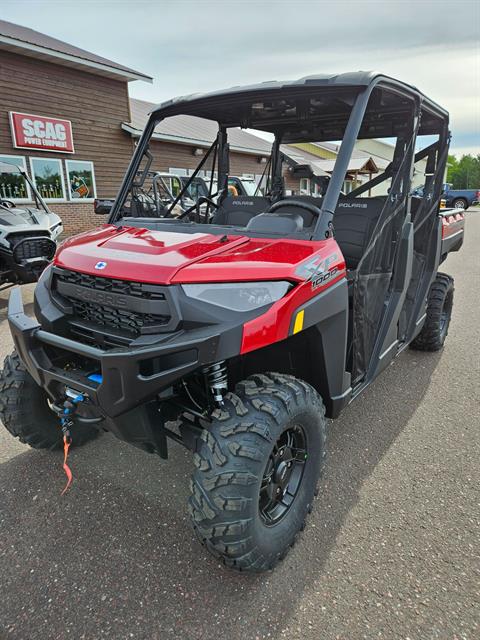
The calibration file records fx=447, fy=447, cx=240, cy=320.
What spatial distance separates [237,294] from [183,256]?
34cm

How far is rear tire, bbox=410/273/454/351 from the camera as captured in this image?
4.25m

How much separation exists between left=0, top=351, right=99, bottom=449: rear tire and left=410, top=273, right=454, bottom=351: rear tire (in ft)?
11.2

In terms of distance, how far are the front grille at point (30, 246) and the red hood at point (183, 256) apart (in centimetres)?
429

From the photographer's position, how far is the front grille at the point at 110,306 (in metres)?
1.88

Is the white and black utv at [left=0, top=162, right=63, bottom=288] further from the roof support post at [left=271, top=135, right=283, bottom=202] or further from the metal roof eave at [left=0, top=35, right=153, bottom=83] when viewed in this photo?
the metal roof eave at [left=0, top=35, right=153, bottom=83]

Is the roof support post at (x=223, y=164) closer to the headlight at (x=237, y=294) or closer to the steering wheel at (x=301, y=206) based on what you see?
the steering wheel at (x=301, y=206)

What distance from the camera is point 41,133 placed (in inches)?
488

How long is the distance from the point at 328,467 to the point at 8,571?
179 cm

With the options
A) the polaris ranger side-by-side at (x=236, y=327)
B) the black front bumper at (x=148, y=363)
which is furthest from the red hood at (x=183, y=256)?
the black front bumper at (x=148, y=363)

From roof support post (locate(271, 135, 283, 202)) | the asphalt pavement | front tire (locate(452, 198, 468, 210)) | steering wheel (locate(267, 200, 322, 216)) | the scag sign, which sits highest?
the scag sign

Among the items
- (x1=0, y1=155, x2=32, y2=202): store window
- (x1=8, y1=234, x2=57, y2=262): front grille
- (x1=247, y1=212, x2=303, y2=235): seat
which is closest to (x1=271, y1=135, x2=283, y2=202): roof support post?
(x1=247, y1=212, x2=303, y2=235): seat

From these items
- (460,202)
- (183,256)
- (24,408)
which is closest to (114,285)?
(183,256)

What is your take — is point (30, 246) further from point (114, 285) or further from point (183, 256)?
point (183, 256)

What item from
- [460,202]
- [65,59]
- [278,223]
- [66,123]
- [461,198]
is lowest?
[460,202]
